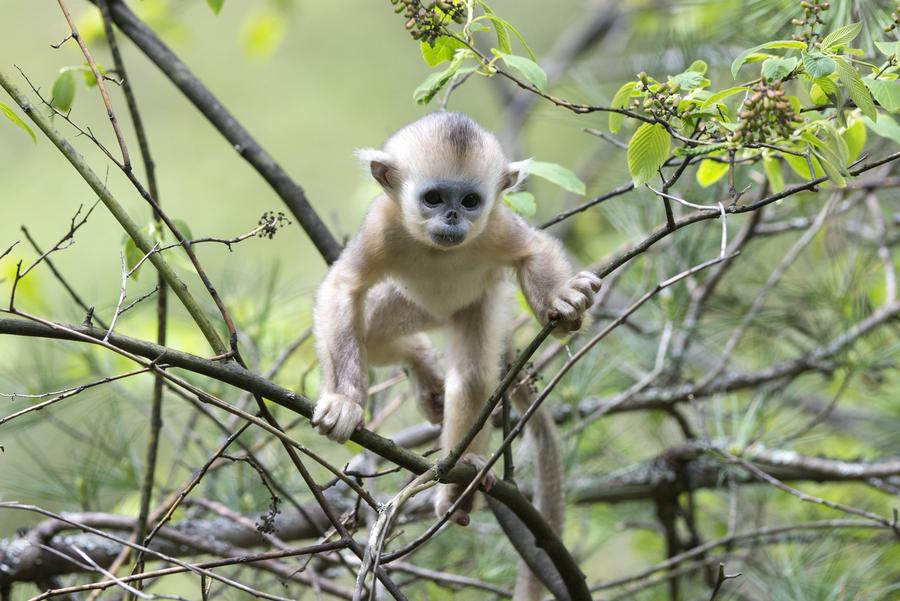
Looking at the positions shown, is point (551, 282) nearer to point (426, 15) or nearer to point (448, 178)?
point (448, 178)

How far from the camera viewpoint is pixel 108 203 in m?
1.87

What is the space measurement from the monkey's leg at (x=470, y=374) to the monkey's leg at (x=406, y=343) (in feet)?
0.51

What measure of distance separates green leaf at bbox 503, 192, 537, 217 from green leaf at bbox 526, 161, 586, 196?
83 mm

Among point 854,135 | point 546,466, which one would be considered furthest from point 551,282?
point 854,135

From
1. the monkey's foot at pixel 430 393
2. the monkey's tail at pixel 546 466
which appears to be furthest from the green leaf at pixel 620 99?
the monkey's foot at pixel 430 393

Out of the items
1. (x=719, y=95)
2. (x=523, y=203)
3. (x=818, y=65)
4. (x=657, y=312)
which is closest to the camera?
(x=818, y=65)

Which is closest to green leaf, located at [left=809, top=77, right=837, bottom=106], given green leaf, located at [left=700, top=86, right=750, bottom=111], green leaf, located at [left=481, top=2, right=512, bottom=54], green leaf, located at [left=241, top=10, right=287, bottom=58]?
green leaf, located at [left=700, top=86, right=750, bottom=111]

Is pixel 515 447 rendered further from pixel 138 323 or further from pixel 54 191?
pixel 54 191

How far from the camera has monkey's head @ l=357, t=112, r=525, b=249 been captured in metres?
2.82

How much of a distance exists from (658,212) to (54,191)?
6.47 metres

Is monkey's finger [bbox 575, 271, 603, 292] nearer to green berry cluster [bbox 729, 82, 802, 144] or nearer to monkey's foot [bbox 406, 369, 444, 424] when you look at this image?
green berry cluster [bbox 729, 82, 802, 144]

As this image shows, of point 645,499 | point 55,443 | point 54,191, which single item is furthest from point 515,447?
point 54,191

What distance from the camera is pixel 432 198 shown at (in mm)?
2889

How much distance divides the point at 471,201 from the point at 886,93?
1347mm
